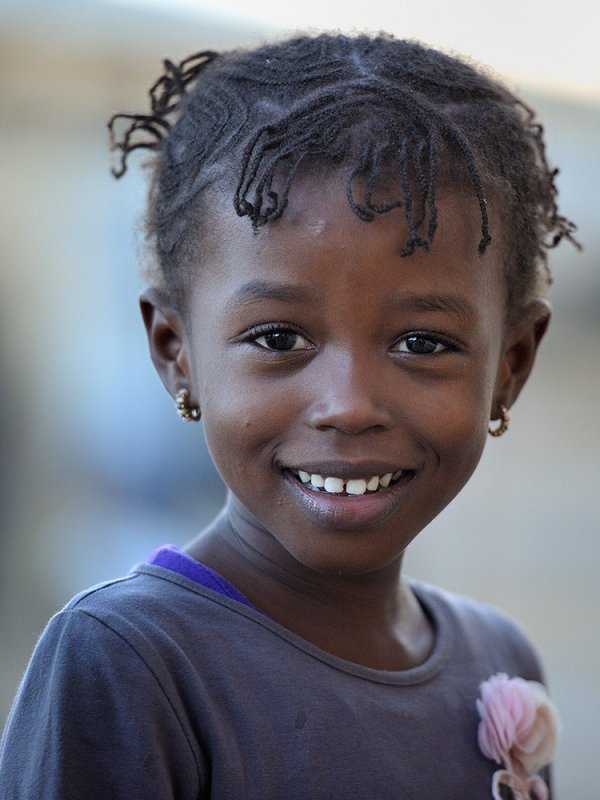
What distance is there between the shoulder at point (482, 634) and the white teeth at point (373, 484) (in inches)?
17.3

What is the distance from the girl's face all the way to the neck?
0.07 meters

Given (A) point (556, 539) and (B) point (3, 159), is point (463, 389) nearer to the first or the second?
(B) point (3, 159)

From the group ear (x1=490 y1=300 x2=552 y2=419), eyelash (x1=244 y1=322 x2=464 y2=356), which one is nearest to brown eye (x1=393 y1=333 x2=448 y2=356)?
eyelash (x1=244 y1=322 x2=464 y2=356)

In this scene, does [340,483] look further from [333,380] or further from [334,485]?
[333,380]

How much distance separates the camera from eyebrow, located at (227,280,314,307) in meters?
1.38

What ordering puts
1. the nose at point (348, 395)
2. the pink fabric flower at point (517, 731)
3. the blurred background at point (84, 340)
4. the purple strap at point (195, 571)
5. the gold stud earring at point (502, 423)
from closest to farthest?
the nose at point (348, 395) < the purple strap at point (195, 571) < the pink fabric flower at point (517, 731) < the gold stud earring at point (502, 423) < the blurred background at point (84, 340)

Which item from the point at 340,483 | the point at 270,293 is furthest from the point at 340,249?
the point at 340,483

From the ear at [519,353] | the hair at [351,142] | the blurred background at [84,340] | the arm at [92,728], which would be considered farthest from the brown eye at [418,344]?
the blurred background at [84,340]

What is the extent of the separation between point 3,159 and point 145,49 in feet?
2.27

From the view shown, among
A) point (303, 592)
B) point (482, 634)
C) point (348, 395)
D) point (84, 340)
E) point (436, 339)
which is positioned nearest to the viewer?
point (348, 395)

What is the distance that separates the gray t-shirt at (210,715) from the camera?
1.22 metres

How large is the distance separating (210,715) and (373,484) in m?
0.35

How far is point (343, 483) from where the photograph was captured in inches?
55.5

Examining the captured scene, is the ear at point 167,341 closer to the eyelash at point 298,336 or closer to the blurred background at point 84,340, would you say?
the eyelash at point 298,336
